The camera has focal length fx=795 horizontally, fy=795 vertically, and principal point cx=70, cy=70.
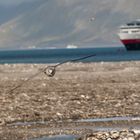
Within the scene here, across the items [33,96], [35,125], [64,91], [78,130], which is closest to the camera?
[78,130]

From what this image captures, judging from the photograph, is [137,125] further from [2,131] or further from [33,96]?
[33,96]

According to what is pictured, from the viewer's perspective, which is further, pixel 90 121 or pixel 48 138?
pixel 90 121

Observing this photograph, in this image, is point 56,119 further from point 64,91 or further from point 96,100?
point 64,91

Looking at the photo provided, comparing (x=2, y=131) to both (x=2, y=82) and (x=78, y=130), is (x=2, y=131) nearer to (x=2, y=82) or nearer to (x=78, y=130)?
(x=78, y=130)

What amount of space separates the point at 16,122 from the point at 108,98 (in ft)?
27.8

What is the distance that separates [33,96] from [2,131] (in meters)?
11.9

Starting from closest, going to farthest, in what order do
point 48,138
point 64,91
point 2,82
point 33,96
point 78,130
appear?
point 48,138 < point 78,130 < point 33,96 < point 64,91 < point 2,82

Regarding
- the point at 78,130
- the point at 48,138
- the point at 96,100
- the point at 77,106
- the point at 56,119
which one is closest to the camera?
the point at 48,138

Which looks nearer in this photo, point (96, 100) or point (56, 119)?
point (56, 119)

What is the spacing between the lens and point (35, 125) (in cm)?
2592

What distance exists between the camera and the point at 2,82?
47469 millimetres

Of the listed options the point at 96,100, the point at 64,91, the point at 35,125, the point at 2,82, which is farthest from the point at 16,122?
the point at 2,82

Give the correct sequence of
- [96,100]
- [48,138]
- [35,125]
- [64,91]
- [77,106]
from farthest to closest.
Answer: [64,91] → [96,100] → [77,106] → [35,125] → [48,138]

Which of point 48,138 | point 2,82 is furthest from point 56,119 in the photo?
point 2,82
